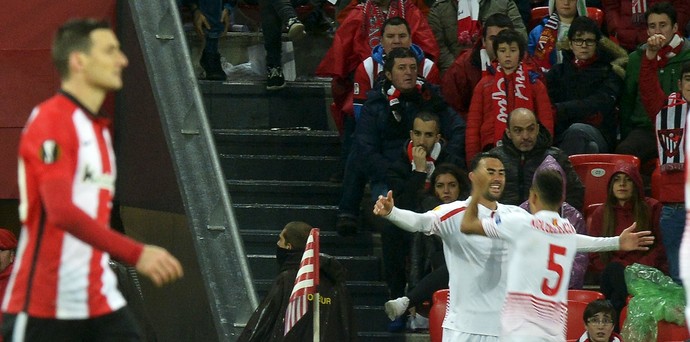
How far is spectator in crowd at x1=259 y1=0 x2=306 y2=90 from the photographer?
41.3ft

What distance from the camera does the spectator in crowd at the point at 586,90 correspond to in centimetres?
1154

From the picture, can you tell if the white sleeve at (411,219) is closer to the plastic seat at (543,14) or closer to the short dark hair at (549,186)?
Result: the short dark hair at (549,186)

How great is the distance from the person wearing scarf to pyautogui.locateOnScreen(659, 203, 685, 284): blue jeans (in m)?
1.29

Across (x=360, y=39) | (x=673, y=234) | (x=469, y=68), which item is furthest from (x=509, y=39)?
(x=673, y=234)

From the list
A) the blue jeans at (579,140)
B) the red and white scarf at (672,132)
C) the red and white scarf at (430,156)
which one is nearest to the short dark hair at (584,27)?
the blue jeans at (579,140)

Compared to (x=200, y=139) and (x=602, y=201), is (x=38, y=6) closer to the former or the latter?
(x=200, y=139)

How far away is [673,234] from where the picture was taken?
10445 millimetres

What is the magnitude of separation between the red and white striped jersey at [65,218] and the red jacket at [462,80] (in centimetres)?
643

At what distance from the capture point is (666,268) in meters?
10.6

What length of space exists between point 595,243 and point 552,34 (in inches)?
172

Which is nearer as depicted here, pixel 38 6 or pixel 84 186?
pixel 84 186

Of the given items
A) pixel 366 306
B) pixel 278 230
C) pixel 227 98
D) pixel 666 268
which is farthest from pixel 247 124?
pixel 666 268

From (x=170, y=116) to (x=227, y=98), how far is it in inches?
84.2

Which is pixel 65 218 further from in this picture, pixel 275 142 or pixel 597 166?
pixel 275 142
